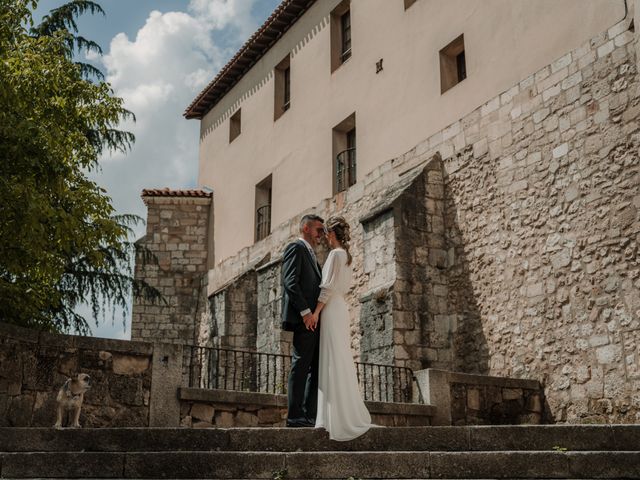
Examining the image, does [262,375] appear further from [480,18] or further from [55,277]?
[480,18]

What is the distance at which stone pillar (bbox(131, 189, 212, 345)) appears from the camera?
20312 millimetres

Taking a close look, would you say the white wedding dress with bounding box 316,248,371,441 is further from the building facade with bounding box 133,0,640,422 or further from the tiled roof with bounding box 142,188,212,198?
the tiled roof with bounding box 142,188,212,198

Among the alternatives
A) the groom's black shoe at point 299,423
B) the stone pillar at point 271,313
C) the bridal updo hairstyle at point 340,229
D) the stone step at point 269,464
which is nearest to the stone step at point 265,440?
the groom's black shoe at point 299,423

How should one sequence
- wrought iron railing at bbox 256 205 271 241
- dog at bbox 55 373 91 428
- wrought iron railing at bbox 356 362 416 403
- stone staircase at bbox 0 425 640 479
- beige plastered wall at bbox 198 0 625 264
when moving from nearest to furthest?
stone staircase at bbox 0 425 640 479 < dog at bbox 55 373 91 428 < wrought iron railing at bbox 356 362 416 403 < beige plastered wall at bbox 198 0 625 264 < wrought iron railing at bbox 256 205 271 241

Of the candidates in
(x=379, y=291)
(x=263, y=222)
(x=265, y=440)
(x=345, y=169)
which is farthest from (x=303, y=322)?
(x=263, y=222)

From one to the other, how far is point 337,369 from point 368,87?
10117 mm

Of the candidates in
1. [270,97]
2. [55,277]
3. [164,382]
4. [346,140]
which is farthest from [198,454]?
[270,97]

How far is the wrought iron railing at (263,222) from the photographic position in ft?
61.9

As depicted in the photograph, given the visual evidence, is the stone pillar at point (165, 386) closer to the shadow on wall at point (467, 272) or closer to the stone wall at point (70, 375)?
the stone wall at point (70, 375)

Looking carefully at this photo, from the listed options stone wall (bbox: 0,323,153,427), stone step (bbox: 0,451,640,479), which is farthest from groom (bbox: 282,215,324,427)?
stone wall (bbox: 0,323,153,427)

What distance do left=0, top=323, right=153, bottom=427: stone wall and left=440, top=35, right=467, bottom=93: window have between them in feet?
25.5

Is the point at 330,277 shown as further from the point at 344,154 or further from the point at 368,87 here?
the point at 344,154

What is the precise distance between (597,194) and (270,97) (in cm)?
1073

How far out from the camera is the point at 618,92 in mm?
10266
